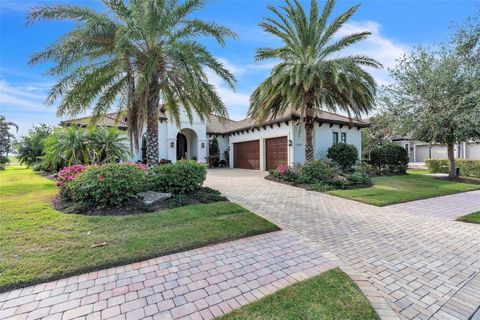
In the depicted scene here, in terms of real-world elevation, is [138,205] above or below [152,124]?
below

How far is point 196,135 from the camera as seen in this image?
22703mm

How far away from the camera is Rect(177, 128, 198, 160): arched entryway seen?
77.8 feet

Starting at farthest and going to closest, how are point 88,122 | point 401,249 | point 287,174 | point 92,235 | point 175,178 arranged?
point 287,174 → point 88,122 → point 175,178 → point 92,235 → point 401,249

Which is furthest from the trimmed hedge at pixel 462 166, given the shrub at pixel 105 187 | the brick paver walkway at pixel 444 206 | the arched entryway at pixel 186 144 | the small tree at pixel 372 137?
the shrub at pixel 105 187

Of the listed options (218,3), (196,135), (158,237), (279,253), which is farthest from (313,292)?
(196,135)

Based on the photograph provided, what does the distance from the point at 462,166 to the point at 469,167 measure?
54 cm

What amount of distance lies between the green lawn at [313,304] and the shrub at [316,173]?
9174mm

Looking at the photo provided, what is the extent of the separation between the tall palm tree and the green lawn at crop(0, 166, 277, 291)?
4.08 m

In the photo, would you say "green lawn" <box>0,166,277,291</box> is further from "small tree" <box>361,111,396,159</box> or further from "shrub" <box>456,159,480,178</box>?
"shrub" <box>456,159,480,178</box>

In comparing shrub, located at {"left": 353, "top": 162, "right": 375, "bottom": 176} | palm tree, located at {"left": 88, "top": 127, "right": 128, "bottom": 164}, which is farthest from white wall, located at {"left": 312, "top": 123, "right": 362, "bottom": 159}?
palm tree, located at {"left": 88, "top": 127, "right": 128, "bottom": 164}

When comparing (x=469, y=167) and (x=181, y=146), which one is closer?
(x=469, y=167)

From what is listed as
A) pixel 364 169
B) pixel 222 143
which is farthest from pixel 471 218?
pixel 222 143

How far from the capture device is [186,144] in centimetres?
2488

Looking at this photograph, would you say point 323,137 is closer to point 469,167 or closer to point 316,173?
point 316,173
